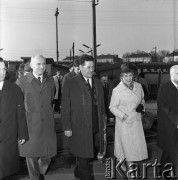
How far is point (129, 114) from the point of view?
16.9 ft

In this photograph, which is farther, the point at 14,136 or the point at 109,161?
the point at 109,161

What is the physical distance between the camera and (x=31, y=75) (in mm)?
4867

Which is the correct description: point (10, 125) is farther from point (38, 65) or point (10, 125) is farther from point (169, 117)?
point (169, 117)

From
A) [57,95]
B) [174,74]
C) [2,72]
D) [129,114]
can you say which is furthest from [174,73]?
[57,95]

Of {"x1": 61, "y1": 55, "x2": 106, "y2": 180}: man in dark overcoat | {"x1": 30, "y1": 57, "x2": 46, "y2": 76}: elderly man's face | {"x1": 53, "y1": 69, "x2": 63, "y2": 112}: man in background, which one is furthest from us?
{"x1": 53, "y1": 69, "x2": 63, "y2": 112}: man in background

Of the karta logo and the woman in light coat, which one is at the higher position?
the woman in light coat

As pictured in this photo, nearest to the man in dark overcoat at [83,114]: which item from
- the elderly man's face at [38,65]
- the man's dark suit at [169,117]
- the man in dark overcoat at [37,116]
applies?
the man in dark overcoat at [37,116]

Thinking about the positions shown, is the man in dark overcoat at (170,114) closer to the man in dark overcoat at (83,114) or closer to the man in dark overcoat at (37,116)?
the man in dark overcoat at (83,114)

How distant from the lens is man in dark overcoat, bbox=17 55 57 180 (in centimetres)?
473

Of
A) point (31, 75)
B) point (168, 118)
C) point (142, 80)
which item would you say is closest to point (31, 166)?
point (31, 75)

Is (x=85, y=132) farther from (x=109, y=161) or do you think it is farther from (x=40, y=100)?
(x=109, y=161)

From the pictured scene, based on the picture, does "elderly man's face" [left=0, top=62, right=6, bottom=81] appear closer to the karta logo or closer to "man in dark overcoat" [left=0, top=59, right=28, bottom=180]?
"man in dark overcoat" [left=0, top=59, right=28, bottom=180]

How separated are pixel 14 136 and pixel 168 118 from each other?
7.08ft

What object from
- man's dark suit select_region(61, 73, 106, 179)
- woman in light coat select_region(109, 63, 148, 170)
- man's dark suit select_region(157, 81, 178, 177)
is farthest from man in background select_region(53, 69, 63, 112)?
man's dark suit select_region(157, 81, 178, 177)
